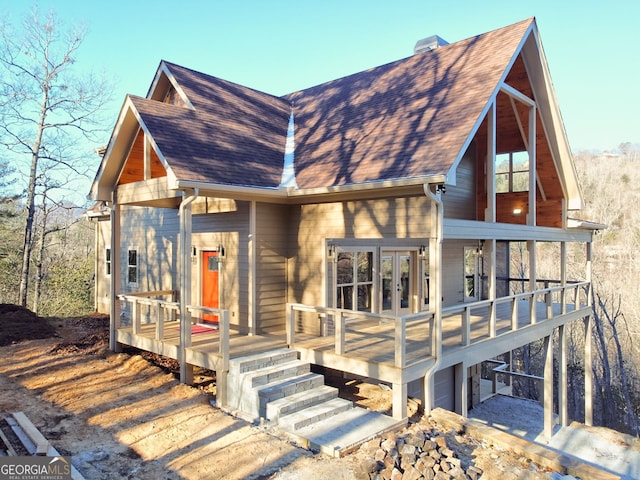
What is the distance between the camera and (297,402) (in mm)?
6984

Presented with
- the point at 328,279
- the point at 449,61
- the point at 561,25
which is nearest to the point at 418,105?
the point at 449,61

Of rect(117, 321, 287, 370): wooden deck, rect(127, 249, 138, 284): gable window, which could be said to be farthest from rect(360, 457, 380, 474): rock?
rect(127, 249, 138, 284): gable window

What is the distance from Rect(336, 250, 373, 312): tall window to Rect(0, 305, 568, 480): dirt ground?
196 cm

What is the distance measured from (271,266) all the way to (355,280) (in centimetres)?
204

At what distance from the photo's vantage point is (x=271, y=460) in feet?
18.3

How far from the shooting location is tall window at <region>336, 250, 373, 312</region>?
34.6 ft

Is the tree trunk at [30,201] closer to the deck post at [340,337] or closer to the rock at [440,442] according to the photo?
the deck post at [340,337]

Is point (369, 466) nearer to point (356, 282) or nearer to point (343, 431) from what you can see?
point (343, 431)

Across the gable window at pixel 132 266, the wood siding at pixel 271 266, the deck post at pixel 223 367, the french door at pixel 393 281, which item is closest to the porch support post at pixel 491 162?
the french door at pixel 393 281

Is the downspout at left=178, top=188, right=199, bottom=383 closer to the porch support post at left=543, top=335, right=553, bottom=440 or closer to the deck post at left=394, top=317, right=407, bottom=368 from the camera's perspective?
the deck post at left=394, top=317, right=407, bottom=368

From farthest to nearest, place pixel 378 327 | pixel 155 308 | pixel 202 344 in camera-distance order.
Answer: pixel 378 327, pixel 155 308, pixel 202 344

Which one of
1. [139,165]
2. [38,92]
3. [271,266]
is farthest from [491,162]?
[38,92]

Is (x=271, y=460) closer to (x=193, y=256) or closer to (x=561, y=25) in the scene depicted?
(x=193, y=256)

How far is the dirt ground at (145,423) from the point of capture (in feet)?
17.9
